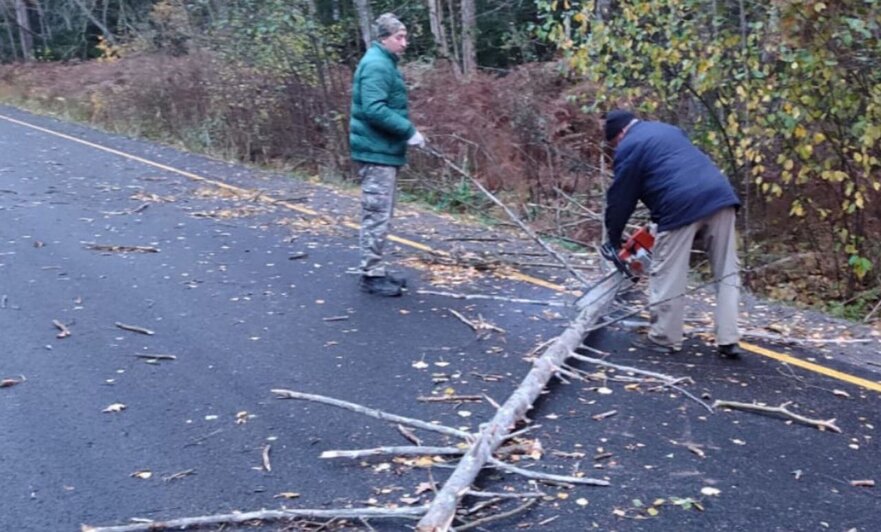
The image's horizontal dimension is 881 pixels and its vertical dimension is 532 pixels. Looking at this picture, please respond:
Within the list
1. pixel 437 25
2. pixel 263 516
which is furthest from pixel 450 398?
pixel 437 25

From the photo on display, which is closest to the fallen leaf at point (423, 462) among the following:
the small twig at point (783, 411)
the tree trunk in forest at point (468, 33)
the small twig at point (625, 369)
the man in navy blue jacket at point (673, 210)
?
the small twig at point (625, 369)

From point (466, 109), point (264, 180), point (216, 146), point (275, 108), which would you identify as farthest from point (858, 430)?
point (216, 146)

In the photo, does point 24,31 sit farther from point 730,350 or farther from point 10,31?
point 730,350

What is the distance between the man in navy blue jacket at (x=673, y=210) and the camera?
6.62 meters

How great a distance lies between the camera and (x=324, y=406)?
19.7 feet

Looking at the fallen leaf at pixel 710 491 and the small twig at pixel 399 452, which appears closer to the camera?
the fallen leaf at pixel 710 491

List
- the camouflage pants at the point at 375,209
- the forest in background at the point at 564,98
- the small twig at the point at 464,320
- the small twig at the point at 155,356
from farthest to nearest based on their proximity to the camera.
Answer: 1. the forest in background at the point at 564,98
2. the camouflage pants at the point at 375,209
3. the small twig at the point at 464,320
4. the small twig at the point at 155,356

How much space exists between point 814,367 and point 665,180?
1661mm

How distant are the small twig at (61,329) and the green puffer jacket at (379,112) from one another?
2.71m

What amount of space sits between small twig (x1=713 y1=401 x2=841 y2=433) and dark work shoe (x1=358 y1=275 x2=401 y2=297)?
338 centimetres

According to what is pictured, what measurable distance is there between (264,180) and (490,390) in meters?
10.0

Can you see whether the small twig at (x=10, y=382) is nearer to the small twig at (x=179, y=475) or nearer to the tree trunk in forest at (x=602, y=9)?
the small twig at (x=179, y=475)

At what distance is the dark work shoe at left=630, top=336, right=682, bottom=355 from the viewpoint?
22.7ft

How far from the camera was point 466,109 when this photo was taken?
1462 centimetres
